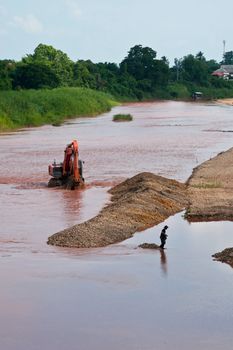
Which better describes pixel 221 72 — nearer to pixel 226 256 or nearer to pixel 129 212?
pixel 129 212

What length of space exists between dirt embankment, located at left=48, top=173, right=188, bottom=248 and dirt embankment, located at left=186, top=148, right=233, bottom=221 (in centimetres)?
45

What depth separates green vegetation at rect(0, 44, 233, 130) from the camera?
6450cm

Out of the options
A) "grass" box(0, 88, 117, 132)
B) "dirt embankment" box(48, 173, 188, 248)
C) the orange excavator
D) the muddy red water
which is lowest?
the muddy red water

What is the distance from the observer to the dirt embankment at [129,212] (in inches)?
675

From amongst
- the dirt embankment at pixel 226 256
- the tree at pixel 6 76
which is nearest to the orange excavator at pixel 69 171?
the dirt embankment at pixel 226 256

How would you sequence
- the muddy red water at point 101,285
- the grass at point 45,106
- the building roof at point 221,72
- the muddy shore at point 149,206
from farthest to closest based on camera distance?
the building roof at point 221,72 → the grass at point 45,106 → the muddy shore at point 149,206 → the muddy red water at point 101,285

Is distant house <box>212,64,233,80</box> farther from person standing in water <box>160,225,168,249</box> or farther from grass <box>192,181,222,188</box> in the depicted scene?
person standing in water <box>160,225,168,249</box>

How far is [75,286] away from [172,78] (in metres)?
123

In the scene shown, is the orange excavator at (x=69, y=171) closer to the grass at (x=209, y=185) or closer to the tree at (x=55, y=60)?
the grass at (x=209, y=185)

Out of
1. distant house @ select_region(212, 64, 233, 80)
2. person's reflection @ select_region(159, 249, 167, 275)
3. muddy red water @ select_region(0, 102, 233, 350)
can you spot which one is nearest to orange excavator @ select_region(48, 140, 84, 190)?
muddy red water @ select_region(0, 102, 233, 350)

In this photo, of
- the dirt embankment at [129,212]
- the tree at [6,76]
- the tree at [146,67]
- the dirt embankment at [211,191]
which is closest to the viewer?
the dirt embankment at [129,212]

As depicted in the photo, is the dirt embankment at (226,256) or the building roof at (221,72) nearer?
the dirt embankment at (226,256)

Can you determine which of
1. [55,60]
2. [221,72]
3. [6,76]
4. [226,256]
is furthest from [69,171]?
[221,72]

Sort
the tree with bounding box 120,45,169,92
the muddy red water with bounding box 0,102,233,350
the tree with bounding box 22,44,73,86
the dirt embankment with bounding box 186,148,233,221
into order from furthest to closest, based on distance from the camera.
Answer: the tree with bounding box 120,45,169,92, the tree with bounding box 22,44,73,86, the dirt embankment with bounding box 186,148,233,221, the muddy red water with bounding box 0,102,233,350
